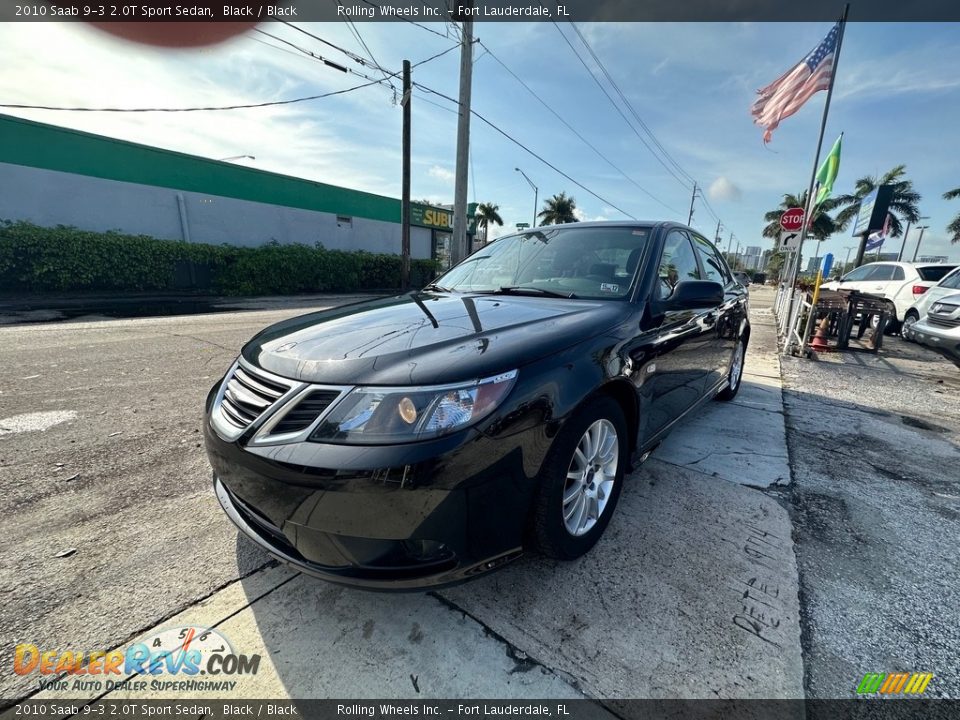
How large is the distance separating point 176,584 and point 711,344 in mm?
3538

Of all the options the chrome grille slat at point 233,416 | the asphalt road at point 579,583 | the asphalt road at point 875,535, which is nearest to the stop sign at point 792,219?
the asphalt road at point 875,535

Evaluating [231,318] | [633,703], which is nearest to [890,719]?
[633,703]

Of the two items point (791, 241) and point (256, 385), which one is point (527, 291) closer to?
point (256, 385)

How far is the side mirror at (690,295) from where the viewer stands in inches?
92.9

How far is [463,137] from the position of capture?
1203 cm

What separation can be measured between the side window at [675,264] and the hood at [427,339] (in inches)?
20.4

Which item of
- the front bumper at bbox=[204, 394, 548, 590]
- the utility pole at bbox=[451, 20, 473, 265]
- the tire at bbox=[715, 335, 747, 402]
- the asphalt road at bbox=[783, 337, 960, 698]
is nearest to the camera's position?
the front bumper at bbox=[204, 394, 548, 590]

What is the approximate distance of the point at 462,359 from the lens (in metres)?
1.54

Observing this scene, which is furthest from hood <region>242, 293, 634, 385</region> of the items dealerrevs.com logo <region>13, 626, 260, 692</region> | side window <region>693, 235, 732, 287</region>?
side window <region>693, 235, 732, 287</region>

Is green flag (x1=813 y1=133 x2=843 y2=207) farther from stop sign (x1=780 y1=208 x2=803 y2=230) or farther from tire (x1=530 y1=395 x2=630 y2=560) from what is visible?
tire (x1=530 y1=395 x2=630 y2=560)

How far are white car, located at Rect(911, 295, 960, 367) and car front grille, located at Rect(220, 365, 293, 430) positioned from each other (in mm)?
7263

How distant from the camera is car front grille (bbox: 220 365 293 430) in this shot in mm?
1594

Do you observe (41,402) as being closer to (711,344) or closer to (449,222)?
(711,344)

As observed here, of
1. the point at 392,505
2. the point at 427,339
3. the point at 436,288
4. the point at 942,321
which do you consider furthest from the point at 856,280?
the point at 392,505
